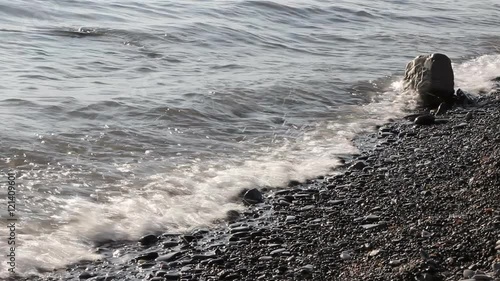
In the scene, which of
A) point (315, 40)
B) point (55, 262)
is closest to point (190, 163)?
point (55, 262)

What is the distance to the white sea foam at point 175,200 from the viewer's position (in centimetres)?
720

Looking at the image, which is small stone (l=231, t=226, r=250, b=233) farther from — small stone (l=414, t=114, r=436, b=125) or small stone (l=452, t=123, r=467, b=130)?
small stone (l=414, t=114, r=436, b=125)

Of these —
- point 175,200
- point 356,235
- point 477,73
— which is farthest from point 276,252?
point 477,73

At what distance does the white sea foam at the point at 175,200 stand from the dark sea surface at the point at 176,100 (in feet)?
0.08

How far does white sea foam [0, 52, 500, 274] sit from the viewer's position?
720cm

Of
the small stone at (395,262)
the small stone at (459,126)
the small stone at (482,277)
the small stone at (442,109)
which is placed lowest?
the small stone at (442,109)

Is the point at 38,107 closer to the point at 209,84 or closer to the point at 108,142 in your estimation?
the point at 108,142

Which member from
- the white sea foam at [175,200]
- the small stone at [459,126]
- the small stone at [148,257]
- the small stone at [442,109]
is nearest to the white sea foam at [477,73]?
the small stone at [442,109]

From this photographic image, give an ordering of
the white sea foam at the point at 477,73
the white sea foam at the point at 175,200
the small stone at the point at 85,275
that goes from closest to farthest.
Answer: the small stone at the point at 85,275
the white sea foam at the point at 175,200
the white sea foam at the point at 477,73

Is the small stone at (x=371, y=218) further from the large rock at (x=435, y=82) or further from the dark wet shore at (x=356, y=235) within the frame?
the large rock at (x=435, y=82)

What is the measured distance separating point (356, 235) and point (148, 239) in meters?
2.04

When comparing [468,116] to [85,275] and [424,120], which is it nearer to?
[424,120]

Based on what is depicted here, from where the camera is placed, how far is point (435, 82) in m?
13.4

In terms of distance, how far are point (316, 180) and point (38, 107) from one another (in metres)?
4.98
